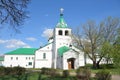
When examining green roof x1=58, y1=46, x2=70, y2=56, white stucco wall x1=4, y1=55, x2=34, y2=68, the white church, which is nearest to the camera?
the white church

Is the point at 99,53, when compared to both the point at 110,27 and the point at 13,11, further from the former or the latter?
the point at 13,11

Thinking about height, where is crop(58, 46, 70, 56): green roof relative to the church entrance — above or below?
above

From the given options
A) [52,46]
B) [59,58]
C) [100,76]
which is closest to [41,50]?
[52,46]

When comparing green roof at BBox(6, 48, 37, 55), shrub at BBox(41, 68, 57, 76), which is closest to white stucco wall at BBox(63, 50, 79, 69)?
shrub at BBox(41, 68, 57, 76)

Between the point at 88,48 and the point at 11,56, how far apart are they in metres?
34.2

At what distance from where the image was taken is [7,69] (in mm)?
26766

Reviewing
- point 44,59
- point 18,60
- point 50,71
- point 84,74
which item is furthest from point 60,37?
point 84,74

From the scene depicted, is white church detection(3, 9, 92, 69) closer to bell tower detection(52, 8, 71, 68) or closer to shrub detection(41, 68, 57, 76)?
bell tower detection(52, 8, 71, 68)

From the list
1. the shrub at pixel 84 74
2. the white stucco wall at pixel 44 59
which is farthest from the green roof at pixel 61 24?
the shrub at pixel 84 74

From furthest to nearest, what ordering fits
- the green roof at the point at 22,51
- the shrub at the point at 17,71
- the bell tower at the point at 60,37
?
the green roof at the point at 22,51 → the bell tower at the point at 60,37 → the shrub at the point at 17,71

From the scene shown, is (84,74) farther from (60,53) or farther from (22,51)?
(22,51)

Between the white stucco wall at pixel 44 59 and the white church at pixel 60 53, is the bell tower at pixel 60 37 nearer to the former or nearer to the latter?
the white church at pixel 60 53

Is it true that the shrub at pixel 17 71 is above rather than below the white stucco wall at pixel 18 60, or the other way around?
below

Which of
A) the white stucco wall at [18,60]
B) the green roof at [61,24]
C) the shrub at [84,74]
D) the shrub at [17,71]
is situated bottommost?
the shrub at [84,74]
